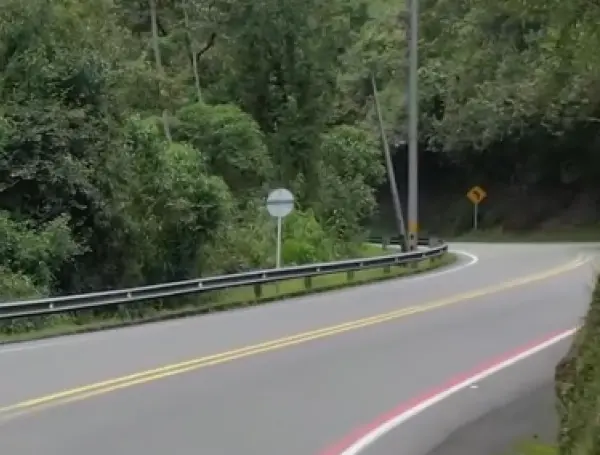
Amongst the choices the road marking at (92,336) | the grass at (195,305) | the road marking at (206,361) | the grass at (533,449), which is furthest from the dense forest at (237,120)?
the grass at (533,449)

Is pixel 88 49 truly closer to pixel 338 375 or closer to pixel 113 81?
pixel 113 81

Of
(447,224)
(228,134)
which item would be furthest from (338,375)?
(447,224)

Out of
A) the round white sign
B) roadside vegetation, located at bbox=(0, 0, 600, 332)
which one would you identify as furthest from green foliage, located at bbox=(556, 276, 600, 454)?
the round white sign

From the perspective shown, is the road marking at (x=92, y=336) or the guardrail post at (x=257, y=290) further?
the guardrail post at (x=257, y=290)

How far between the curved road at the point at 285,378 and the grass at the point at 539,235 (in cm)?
3408

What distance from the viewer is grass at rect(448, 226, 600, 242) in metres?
58.2

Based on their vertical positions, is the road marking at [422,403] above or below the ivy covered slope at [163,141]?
below

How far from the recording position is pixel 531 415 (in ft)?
39.0

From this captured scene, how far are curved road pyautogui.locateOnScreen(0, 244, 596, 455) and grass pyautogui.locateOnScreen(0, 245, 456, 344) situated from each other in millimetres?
766

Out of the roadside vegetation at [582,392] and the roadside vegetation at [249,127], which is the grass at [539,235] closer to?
the roadside vegetation at [249,127]

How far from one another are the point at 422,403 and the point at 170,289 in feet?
39.8

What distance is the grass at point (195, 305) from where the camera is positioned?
66.6ft

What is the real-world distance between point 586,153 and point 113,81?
4084 centimetres

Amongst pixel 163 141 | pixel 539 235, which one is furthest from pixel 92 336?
pixel 539 235
